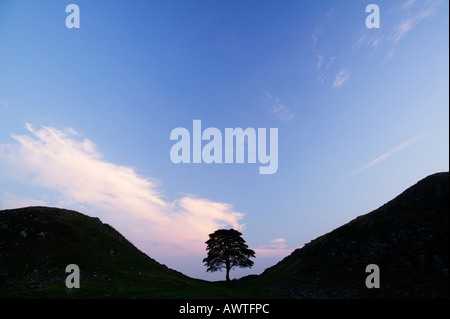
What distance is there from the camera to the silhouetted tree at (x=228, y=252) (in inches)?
2537

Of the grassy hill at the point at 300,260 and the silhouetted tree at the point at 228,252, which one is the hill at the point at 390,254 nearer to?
the grassy hill at the point at 300,260

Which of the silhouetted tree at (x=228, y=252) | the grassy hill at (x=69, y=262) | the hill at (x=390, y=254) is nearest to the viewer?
the hill at (x=390, y=254)

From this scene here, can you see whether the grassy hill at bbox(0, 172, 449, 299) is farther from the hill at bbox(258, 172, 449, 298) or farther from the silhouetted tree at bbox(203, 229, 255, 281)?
the silhouetted tree at bbox(203, 229, 255, 281)

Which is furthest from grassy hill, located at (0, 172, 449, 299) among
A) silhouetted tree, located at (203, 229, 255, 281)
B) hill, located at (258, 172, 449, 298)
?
silhouetted tree, located at (203, 229, 255, 281)

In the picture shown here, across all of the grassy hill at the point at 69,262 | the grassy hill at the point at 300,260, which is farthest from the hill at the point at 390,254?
the grassy hill at the point at 69,262

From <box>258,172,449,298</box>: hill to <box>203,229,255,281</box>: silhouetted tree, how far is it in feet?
62.1

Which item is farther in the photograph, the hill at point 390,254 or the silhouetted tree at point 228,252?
the silhouetted tree at point 228,252

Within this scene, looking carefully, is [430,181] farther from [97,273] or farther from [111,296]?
[97,273]

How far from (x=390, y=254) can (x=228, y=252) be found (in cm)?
3861

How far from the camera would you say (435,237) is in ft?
110

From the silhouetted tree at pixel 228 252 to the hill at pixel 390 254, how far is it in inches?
746

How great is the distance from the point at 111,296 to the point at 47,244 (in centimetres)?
2722
